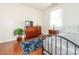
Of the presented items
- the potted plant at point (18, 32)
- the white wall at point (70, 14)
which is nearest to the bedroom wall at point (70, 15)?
the white wall at point (70, 14)

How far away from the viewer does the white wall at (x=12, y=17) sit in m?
1.36

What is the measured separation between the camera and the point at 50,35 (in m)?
1.45

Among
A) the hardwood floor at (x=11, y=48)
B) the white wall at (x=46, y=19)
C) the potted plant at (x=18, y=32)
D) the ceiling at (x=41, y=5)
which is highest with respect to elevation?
the ceiling at (x=41, y=5)

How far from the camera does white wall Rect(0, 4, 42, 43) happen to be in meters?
1.36

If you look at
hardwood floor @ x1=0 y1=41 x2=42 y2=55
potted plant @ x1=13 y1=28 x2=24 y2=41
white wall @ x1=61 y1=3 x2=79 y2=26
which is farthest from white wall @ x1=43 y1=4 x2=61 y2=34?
hardwood floor @ x1=0 y1=41 x2=42 y2=55

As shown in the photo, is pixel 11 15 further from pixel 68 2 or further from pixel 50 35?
pixel 68 2

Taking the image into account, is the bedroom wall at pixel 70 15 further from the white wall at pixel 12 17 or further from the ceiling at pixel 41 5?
the white wall at pixel 12 17

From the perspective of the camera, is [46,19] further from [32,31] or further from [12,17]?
[12,17]

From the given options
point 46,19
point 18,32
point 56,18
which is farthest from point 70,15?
point 18,32

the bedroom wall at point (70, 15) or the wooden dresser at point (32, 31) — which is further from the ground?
the bedroom wall at point (70, 15)

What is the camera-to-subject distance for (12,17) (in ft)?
4.52

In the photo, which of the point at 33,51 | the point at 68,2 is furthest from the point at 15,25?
the point at 68,2
